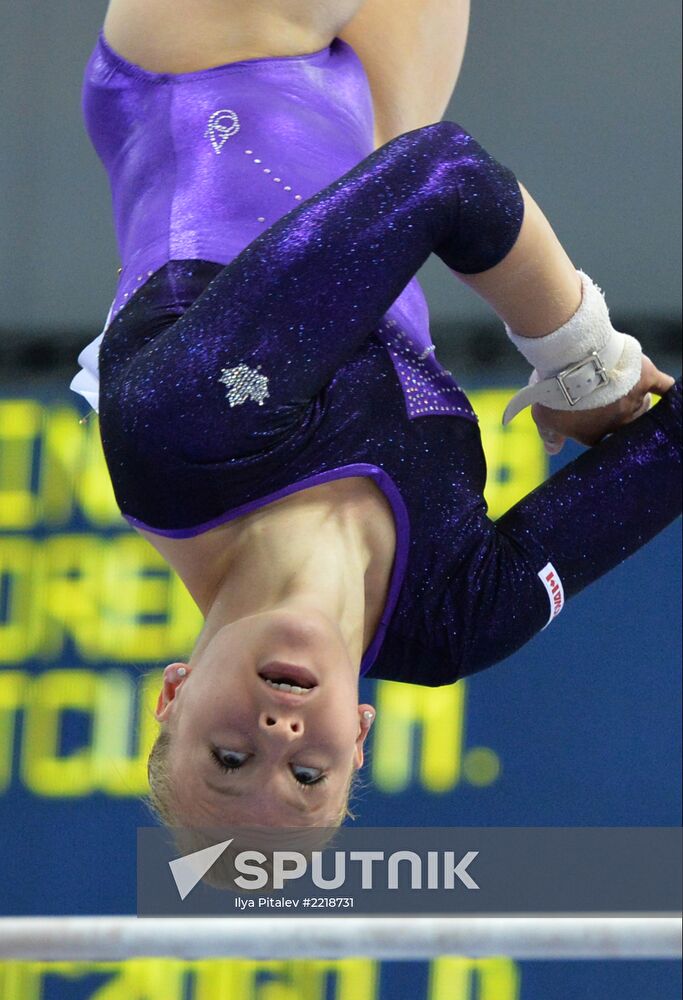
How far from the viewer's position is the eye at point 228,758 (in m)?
1.14

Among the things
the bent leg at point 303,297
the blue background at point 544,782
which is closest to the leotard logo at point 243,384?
the bent leg at point 303,297

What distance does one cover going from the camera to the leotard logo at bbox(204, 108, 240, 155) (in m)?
1.27

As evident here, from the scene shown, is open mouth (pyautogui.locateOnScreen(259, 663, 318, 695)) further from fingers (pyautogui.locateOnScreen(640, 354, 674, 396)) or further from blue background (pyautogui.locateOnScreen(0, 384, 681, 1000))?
blue background (pyautogui.locateOnScreen(0, 384, 681, 1000))

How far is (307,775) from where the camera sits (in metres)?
1.16

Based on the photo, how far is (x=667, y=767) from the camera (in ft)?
6.64

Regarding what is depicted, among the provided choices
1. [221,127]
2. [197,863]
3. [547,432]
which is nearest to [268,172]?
[221,127]

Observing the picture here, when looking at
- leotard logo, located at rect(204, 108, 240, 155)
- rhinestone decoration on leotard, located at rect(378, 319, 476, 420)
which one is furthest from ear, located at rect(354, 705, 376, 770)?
leotard logo, located at rect(204, 108, 240, 155)

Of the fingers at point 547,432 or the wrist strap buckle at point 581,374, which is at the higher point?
the wrist strap buckle at point 581,374

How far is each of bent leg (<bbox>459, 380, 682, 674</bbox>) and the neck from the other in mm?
132

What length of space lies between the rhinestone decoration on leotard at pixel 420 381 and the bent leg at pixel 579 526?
0.36 ft

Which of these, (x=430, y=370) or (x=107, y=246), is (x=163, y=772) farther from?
(x=107, y=246)

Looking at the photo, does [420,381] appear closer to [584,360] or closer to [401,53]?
[584,360]

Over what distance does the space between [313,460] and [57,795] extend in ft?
3.38

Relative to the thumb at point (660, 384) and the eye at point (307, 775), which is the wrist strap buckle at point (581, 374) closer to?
the thumb at point (660, 384)
